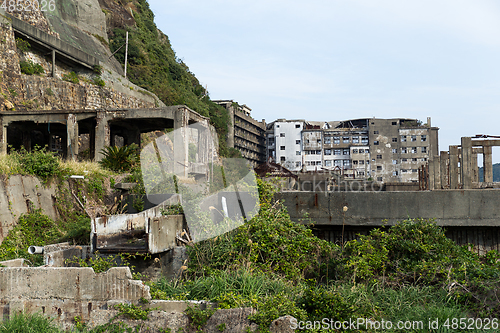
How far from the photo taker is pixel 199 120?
1703 cm

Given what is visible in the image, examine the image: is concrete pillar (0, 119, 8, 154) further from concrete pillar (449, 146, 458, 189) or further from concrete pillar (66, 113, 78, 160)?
concrete pillar (449, 146, 458, 189)

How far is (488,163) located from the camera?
14.2 meters

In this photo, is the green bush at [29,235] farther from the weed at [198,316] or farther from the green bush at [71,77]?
the green bush at [71,77]

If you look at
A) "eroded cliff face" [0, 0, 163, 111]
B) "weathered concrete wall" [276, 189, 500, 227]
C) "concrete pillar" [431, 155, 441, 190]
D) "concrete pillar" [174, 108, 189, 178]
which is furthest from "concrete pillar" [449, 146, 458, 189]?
"eroded cliff face" [0, 0, 163, 111]

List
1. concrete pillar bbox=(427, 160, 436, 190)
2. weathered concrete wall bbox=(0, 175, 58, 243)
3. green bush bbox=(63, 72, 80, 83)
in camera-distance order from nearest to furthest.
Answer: weathered concrete wall bbox=(0, 175, 58, 243) < concrete pillar bbox=(427, 160, 436, 190) < green bush bbox=(63, 72, 80, 83)

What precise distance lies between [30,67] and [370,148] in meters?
56.4

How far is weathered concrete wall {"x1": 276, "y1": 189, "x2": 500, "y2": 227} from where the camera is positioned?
25.4ft

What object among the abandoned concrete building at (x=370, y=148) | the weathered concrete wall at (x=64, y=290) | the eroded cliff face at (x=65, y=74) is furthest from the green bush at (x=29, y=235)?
the abandoned concrete building at (x=370, y=148)

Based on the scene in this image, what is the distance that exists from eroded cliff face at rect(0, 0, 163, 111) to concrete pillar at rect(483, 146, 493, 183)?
19.4 meters

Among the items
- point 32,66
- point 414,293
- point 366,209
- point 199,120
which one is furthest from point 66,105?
point 414,293

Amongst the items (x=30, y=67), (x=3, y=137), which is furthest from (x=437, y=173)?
(x=30, y=67)

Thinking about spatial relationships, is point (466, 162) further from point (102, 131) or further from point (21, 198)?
point (102, 131)

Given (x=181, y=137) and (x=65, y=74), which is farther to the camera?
(x=65, y=74)

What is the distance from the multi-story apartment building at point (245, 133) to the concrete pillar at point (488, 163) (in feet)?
163
